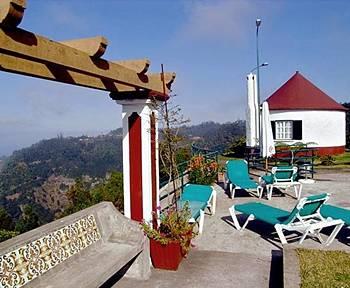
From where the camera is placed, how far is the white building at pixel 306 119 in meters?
21.3

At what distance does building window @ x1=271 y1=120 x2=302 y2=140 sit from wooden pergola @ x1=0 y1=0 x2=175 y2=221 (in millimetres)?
17099

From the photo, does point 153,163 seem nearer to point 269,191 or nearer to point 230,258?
point 230,258

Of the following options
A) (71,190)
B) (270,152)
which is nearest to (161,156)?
(71,190)

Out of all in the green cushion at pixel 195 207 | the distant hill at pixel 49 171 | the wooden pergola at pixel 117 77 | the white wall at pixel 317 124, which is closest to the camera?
the wooden pergola at pixel 117 77

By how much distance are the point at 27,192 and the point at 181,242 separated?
57.9 feet

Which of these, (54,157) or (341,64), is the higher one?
(341,64)

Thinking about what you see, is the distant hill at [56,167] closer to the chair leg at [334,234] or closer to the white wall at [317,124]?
the white wall at [317,124]

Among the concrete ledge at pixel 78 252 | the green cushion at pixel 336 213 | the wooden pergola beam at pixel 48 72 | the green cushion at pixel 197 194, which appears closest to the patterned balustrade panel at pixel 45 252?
the concrete ledge at pixel 78 252

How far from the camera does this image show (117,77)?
150 inches

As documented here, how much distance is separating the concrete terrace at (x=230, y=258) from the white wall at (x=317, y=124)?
13.7 metres

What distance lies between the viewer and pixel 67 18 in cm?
808

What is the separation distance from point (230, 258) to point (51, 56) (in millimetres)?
3763

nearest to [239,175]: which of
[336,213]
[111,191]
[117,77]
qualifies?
[111,191]

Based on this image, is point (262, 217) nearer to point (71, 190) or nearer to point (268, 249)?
point (268, 249)
